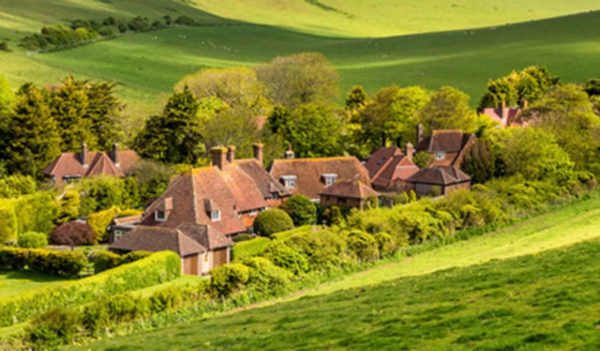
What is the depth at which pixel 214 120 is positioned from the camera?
250ft

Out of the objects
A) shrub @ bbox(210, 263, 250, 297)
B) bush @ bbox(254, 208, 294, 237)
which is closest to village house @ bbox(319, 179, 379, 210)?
bush @ bbox(254, 208, 294, 237)

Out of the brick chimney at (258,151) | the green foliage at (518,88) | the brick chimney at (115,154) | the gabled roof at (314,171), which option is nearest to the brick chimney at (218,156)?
the brick chimney at (258,151)

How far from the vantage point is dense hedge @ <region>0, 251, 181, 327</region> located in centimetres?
3799

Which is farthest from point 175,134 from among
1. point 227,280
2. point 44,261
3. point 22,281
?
point 227,280

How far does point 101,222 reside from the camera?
6175 centimetres

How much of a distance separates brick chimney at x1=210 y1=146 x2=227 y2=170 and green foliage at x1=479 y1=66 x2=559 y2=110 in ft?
192

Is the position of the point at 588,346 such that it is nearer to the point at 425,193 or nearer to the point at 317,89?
the point at 425,193

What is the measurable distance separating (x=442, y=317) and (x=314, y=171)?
49330 millimetres

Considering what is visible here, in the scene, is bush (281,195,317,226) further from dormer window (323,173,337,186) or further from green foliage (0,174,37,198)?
green foliage (0,174,37,198)

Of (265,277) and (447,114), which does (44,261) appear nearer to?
(265,277)

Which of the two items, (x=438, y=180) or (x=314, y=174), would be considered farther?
(x=314, y=174)

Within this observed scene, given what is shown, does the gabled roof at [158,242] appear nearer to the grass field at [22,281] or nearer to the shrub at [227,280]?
the grass field at [22,281]

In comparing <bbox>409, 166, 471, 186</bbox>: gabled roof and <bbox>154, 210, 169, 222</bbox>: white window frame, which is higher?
<bbox>409, 166, 471, 186</bbox>: gabled roof

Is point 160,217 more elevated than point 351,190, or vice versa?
point 351,190
